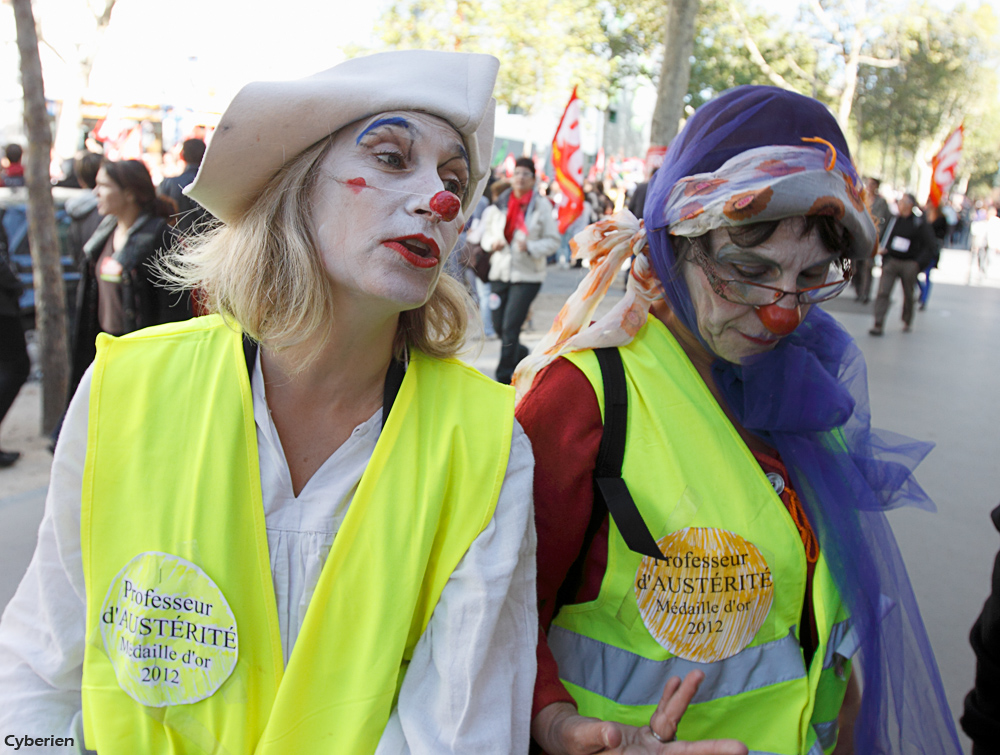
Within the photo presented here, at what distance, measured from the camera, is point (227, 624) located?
121 centimetres

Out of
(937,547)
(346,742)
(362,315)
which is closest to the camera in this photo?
(346,742)

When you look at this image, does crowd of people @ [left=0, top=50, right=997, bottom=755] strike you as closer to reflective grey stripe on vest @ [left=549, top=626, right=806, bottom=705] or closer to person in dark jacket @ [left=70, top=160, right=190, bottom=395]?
reflective grey stripe on vest @ [left=549, top=626, right=806, bottom=705]

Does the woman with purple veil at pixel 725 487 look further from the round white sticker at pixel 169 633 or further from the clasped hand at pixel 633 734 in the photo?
the round white sticker at pixel 169 633

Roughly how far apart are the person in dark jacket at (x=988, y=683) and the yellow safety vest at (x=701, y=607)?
39 cm

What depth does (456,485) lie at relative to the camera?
4.22 feet

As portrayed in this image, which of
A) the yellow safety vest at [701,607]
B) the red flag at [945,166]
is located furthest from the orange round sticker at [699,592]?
the red flag at [945,166]

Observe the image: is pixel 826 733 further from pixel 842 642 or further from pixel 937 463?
pixel 937 463

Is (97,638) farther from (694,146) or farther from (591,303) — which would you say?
(694,146)

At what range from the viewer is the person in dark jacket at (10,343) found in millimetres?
4547

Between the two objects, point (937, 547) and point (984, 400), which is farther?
point (984, 400)

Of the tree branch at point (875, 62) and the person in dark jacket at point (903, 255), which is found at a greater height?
the tree branch at point (875, 62)

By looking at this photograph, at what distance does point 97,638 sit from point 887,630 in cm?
144

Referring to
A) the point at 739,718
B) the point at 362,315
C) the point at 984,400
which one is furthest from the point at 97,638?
the point at 984,400

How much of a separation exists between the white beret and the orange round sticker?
32.3 inches
